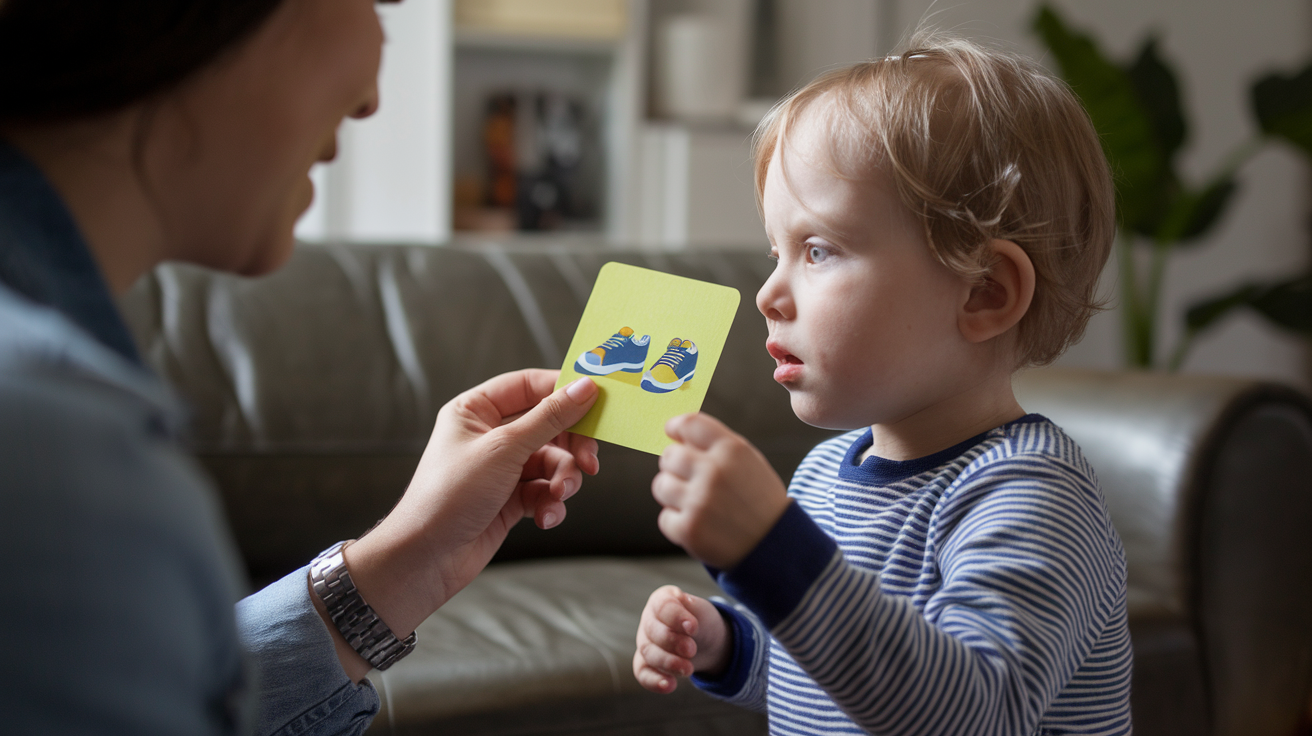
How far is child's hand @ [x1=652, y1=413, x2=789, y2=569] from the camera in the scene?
60 cm

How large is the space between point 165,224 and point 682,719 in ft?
2.96

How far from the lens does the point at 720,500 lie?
604 mm

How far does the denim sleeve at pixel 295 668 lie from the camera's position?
866 millimetres

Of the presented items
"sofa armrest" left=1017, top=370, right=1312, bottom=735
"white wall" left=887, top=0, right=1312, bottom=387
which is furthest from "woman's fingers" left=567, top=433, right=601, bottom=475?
"white wall" left=887, top=0, right=1312, bottom=387

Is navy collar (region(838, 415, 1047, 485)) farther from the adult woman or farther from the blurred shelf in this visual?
the blurred shelf

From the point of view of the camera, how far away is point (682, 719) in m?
1.25

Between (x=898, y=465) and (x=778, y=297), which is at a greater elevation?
(x=778, y=297)

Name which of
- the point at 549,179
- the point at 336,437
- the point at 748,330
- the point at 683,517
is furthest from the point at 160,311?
the point at 549,179

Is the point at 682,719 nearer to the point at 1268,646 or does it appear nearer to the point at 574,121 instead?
the point at 1268,646

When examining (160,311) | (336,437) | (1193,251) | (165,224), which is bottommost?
(1193,251)

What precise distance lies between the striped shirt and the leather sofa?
1.60 feet

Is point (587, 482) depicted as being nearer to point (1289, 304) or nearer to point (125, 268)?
point (125, 268)

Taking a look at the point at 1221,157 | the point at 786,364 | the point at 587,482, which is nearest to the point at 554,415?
the point at 786,364

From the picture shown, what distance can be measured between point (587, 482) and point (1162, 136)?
229 cm
